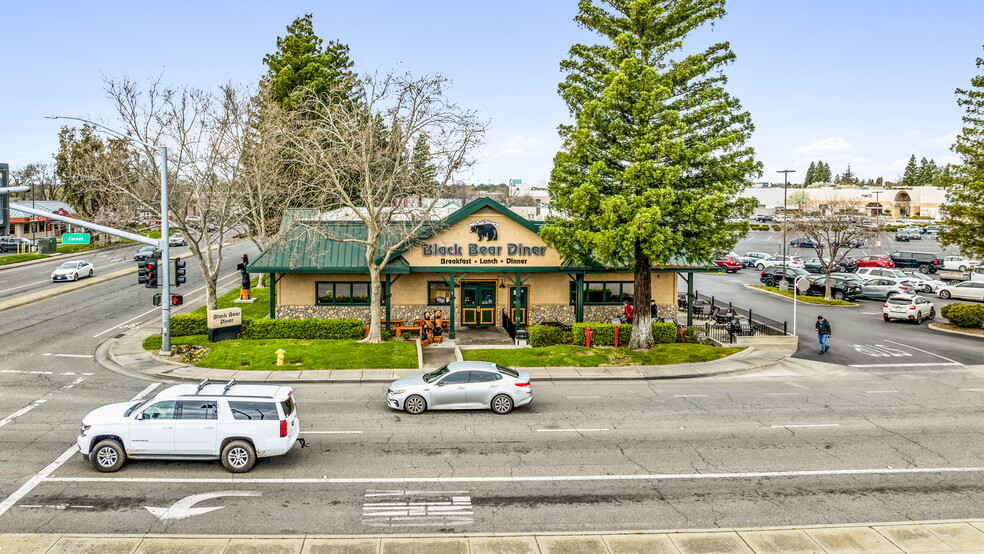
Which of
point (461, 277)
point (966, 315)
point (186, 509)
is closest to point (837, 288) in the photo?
point (966, 315)

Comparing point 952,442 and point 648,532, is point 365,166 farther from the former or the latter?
point 952,442

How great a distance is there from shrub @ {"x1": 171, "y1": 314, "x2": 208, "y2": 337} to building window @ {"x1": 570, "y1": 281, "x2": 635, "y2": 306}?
60.7ft

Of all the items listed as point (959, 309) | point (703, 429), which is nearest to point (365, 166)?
A: point (703, 429)

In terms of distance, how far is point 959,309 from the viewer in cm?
3394

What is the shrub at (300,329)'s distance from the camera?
29.3 m

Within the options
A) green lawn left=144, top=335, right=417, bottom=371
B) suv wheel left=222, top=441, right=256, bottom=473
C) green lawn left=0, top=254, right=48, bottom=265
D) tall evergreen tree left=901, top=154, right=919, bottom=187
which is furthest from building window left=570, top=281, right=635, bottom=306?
tall evergreen tree left=901, top=154, right=919, bottom=187

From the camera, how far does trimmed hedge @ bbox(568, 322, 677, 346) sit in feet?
95.5

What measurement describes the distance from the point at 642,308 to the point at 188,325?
2140cm

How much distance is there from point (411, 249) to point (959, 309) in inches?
1167

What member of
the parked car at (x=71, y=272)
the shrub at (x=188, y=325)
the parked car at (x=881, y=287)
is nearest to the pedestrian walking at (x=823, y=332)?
the parked car at (x=881, y=287)

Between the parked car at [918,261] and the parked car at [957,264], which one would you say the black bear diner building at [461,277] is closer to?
the parked car at [957,264]

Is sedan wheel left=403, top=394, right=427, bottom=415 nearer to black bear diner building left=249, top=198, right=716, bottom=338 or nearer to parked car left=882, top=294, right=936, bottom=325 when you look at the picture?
black bear diner building left=249, top=198, right=716, bottom=338

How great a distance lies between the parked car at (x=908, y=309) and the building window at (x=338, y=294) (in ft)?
97.9

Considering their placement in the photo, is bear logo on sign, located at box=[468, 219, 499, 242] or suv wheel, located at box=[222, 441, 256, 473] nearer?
suv wheel, located at box=[222, 441, 256, 473]
